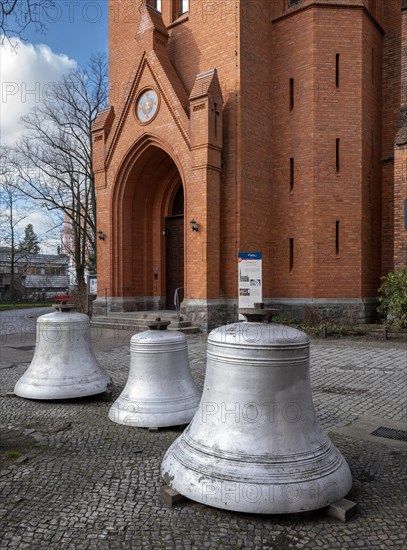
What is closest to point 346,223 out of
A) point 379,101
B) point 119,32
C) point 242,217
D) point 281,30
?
point 242,217

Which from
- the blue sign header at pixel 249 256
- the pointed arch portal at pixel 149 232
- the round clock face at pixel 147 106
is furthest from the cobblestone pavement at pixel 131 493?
the round clock face at pixel 147 106

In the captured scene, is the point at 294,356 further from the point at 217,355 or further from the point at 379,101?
the point at 379,101

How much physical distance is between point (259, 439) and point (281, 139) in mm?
14272

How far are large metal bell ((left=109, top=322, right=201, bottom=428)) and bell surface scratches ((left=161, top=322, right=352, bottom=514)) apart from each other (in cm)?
146

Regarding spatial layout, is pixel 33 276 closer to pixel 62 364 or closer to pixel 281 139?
pixel 281 139

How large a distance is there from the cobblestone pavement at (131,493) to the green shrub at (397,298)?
7.07 meters

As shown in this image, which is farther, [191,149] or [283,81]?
→ [283,81]

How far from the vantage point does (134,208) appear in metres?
18.0

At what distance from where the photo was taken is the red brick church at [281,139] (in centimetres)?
1451

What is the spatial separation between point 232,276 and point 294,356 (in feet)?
37.9

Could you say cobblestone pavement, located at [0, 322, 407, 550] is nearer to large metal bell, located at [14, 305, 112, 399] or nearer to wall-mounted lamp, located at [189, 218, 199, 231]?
large metal bell, located at [14, 305, 112, 399]

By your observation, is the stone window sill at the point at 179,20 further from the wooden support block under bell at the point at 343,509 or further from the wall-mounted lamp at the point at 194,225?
the wooden support block under bell at the point at 343,509

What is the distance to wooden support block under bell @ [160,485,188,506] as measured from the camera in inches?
125

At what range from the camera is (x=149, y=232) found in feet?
60.2
